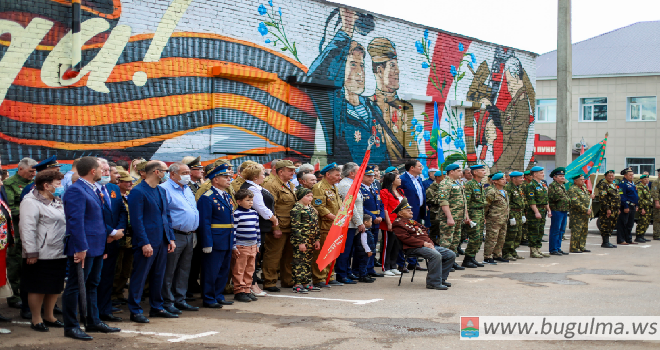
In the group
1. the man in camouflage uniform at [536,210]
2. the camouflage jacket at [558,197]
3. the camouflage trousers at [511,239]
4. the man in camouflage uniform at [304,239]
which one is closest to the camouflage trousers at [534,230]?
the man in camouflage uniform at [536,210]

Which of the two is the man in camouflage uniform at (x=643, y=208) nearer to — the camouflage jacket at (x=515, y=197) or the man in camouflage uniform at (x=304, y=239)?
the camouflage jacket at (x=515, y=197)

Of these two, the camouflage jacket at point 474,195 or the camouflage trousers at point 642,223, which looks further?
the camouflage trousers at point 642,223

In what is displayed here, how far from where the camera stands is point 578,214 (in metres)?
14.6

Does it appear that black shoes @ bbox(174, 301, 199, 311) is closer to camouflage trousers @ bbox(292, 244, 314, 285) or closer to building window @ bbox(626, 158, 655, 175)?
camouflage trousers @ bbox(292, 244, 314, 285)

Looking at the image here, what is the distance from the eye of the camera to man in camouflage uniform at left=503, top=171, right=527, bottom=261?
1318cm

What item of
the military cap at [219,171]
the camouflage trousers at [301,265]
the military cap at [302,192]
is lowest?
the camouflage trousers at [301,265]

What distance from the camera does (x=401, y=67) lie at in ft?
58.6

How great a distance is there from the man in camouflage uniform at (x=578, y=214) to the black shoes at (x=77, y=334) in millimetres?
11337

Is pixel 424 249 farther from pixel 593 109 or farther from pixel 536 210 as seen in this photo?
pixel 593 109

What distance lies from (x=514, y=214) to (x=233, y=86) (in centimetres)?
643

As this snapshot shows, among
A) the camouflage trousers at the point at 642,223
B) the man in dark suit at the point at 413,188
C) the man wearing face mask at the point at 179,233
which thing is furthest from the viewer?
the camouflage trousers at the point at 642,223

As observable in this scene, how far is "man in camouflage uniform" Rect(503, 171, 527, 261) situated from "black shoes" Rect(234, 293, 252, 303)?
21.4 ft

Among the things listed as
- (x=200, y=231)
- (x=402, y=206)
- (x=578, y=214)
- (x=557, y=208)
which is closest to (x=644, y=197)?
(x=578, y=214)

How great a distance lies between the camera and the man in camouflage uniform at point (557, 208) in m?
14.3
